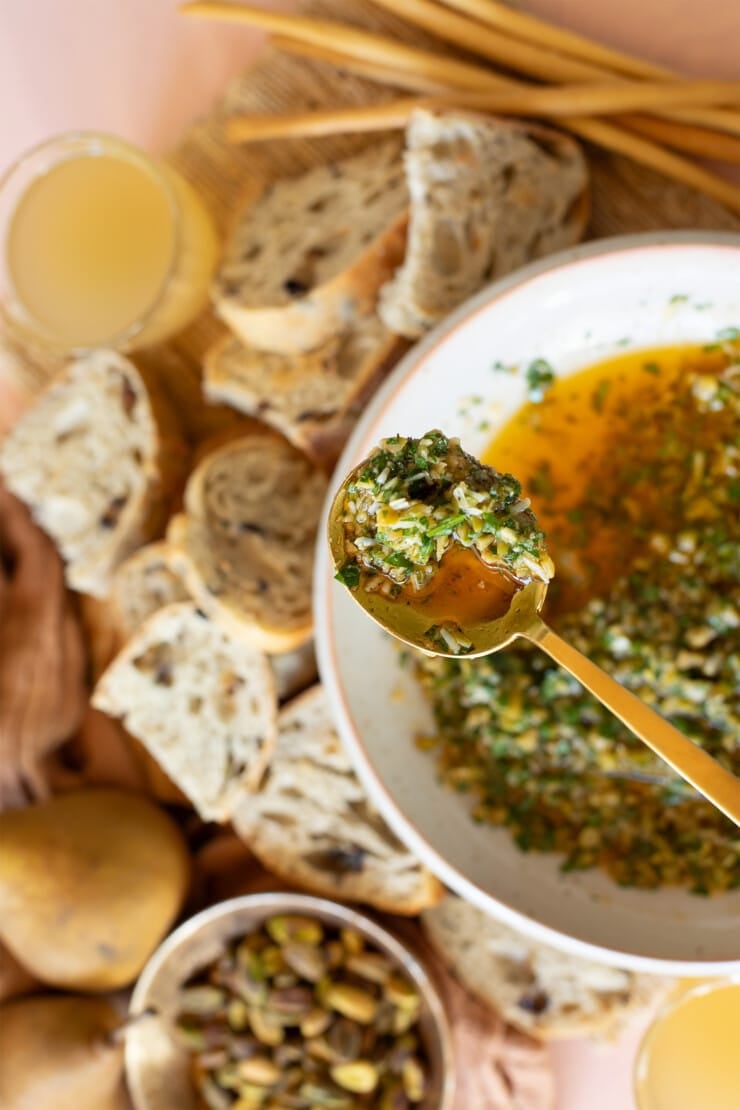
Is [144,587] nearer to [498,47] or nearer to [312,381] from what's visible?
[312,381]

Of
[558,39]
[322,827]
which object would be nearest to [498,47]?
[558,39]

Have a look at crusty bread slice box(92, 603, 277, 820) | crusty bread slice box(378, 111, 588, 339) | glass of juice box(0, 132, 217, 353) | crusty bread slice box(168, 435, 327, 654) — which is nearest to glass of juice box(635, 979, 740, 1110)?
crusty bread slice box(92, 603, 277, 820)

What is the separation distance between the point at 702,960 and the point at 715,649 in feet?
2.24

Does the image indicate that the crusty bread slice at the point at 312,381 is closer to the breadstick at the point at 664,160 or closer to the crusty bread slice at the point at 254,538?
the crusty bread slice at the point at 254,538

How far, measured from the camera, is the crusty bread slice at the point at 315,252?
2.72 metres

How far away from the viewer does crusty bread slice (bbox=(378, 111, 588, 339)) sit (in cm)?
260

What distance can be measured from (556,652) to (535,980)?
1.34 m

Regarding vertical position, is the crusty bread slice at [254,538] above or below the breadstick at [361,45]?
below

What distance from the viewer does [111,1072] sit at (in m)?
2.89

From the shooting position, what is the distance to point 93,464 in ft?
9.95

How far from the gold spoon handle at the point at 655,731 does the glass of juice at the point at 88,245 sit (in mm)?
1573

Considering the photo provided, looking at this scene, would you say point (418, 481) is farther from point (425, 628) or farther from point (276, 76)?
point (276, 76)

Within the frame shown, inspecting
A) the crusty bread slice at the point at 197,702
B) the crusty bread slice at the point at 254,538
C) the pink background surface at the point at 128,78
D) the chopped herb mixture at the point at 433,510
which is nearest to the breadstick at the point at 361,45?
the pink background surface at the point at 128,78

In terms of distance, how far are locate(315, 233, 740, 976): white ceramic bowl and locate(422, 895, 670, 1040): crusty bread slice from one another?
395mm
